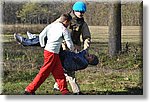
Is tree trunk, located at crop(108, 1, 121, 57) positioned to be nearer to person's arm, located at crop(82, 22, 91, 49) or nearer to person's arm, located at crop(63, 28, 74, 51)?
person's arm, located at crop(82, 22, 91, 49)

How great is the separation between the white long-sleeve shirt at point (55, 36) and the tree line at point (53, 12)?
3.2 inches

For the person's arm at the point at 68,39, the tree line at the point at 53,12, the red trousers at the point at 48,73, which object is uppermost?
the tree line at the point at 53,12

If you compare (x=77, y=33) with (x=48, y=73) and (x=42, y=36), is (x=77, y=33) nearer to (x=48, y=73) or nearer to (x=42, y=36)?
(x=42, y=36)

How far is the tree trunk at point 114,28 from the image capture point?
220 inches

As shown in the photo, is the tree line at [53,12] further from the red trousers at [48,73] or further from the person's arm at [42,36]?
the red trousers at [48,73]

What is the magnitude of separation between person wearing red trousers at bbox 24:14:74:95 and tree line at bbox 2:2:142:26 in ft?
0.29

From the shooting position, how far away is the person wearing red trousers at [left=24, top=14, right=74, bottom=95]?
18.1 feet

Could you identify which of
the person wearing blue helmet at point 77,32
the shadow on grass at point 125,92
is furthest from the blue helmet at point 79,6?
the shadow on grass at point 125,92

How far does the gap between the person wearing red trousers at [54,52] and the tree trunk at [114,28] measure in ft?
1.25

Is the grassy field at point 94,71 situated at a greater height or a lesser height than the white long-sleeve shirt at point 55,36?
lesser

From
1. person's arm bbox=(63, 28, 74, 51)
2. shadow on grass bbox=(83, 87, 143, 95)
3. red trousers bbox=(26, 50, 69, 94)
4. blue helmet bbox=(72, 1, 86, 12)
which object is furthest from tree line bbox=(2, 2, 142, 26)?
shadow on grass bbox=(83, 87, 143, 95)

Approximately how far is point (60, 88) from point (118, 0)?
39.1 inches

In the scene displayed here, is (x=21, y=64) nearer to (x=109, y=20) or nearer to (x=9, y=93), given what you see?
(x=9, y=93)

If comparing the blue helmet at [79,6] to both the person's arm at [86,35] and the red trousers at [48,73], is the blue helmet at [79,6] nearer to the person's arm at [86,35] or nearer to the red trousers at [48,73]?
the person's arm at [86,35]
